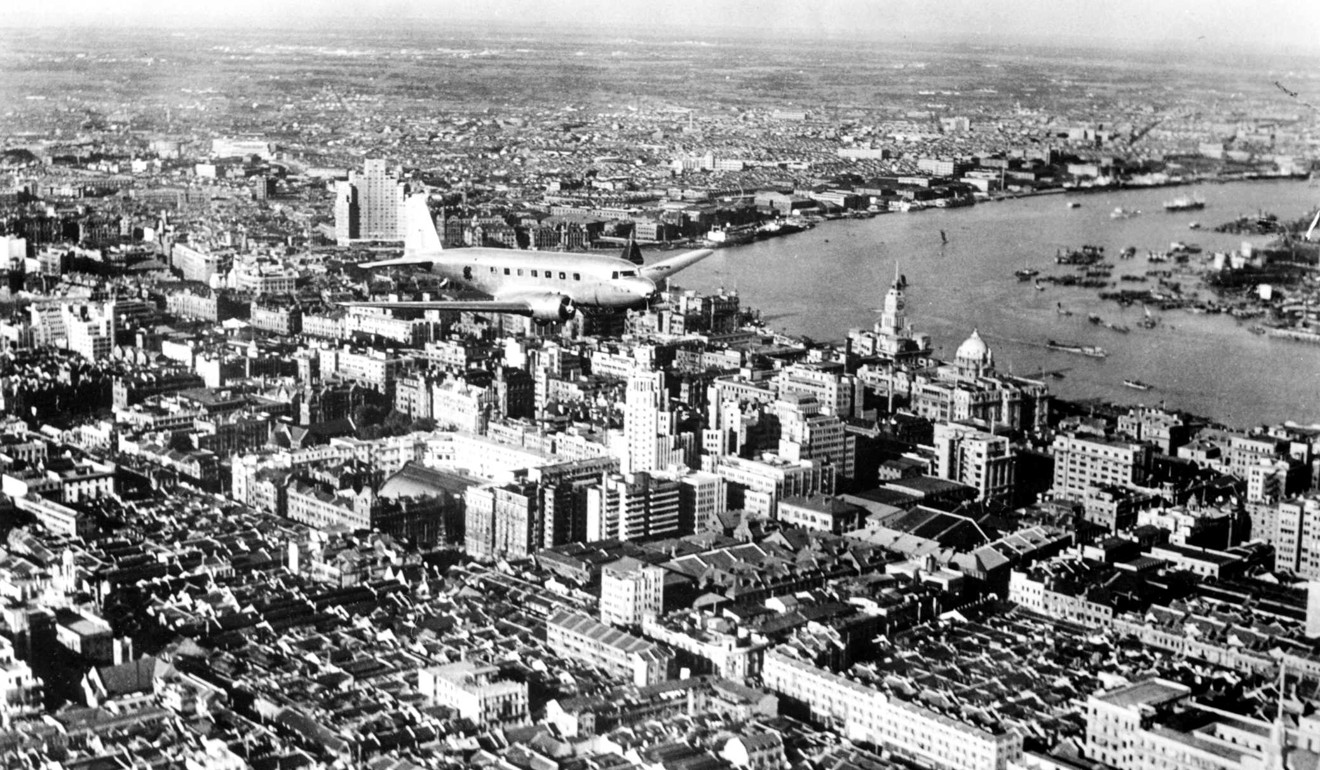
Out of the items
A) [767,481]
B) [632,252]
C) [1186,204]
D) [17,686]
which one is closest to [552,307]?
[767,481]

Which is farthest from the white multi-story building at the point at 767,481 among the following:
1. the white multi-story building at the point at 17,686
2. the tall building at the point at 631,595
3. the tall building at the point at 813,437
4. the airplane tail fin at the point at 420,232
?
the white multi-story building at the point at 17,686

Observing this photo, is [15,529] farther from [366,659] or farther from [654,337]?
[654,337]

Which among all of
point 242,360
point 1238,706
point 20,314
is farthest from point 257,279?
point 1238,706

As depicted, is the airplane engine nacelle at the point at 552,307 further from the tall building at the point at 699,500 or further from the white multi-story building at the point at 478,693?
the white multi-story building at the point at 478,693

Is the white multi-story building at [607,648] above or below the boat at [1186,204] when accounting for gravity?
below

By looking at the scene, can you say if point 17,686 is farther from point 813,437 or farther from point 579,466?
point 813,437

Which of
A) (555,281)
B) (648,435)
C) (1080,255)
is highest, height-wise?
(555,281)
